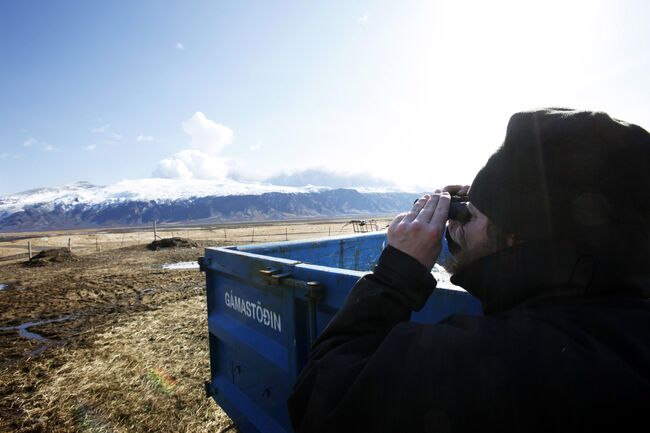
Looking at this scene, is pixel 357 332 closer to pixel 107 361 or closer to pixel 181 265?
pixel 107 361

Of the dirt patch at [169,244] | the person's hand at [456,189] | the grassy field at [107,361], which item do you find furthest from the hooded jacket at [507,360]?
the dirt patch at [169,244]

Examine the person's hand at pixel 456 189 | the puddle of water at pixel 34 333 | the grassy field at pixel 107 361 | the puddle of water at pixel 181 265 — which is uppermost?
the person's hand at pixel 456 189

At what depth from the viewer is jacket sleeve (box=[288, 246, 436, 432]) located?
2.86ft

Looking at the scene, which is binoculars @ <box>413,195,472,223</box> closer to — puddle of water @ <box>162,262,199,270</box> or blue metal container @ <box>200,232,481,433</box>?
blue metal container @ <box>200,232,481,433</box>

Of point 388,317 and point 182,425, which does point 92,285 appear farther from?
point 388,317

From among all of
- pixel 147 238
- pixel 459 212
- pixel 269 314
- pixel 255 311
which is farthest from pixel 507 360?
pixel 147 238

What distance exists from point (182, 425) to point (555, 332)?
386 centimetres

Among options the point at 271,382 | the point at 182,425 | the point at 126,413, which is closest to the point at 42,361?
the point at 126,413

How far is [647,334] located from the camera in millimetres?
745

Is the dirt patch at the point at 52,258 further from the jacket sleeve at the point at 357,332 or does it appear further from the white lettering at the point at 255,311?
the jacket sleeve at the point at 357,332

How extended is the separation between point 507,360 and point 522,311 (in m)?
0.16

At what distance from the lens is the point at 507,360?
0.76m

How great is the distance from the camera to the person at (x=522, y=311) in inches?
28.2

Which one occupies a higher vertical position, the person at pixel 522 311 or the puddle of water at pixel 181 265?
the person at pixel 522 311
